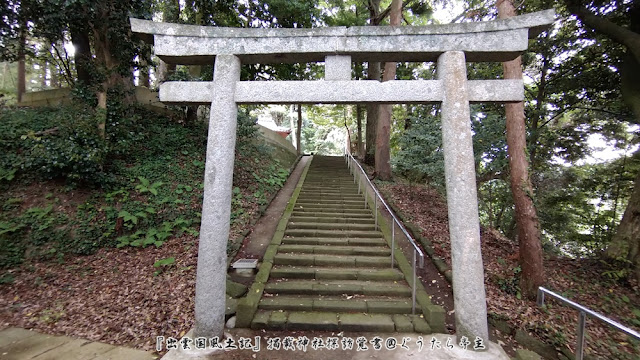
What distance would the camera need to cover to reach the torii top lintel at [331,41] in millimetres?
3385

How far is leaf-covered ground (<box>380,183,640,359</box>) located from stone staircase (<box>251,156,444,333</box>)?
130 centimetres

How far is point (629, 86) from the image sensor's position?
214 inches

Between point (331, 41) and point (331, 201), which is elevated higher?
point (331, 41)

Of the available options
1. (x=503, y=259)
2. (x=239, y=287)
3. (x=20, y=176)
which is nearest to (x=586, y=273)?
(x=503, y=259)

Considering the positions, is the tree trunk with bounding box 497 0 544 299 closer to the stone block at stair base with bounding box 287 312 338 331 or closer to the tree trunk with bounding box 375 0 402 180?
the stone block at stair base with bounding box 287 312 338 331

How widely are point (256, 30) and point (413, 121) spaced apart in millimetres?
5696

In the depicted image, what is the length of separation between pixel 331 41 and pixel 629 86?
21.1 feet

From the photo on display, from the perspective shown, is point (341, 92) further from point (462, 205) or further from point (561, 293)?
point (561, 293)

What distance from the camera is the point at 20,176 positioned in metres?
5.95

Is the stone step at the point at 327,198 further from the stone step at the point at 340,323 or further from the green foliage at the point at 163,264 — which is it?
the stone step at the point at 340,323

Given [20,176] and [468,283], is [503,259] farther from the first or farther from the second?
[20,176]

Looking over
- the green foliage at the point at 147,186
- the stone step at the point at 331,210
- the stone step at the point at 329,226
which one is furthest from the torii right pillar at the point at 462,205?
the green foliage at the point at 147,186

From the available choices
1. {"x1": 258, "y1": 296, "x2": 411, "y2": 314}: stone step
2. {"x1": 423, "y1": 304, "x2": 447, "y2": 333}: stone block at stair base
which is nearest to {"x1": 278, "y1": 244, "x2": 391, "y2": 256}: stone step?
{"x1": 258, "y1": 296, "x2": 411, "y2": 314}: stone step

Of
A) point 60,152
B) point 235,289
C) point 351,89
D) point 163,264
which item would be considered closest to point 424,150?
point 351,89
